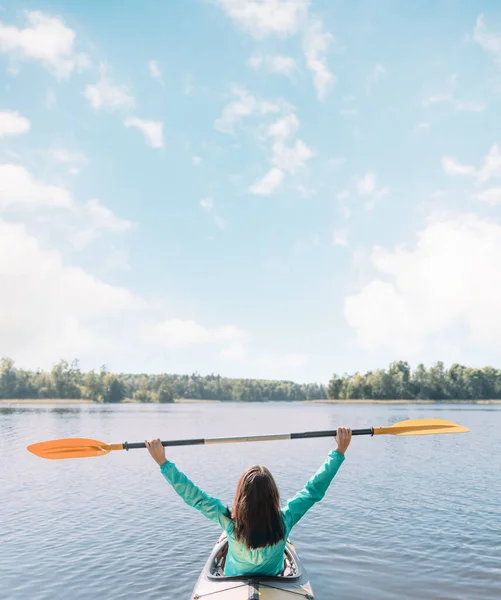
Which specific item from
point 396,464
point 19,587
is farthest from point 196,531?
point 396,464

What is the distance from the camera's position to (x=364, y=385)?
14100cm

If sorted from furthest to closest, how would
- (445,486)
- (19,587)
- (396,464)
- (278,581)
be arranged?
(396,464), (445,486), (19,587), (278,581)

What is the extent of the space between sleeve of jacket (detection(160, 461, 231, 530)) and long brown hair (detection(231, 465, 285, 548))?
0.64 ft

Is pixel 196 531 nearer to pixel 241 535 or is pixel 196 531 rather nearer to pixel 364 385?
pixel 241 535

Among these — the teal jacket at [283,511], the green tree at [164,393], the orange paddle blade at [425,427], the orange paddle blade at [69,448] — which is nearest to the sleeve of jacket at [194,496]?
the teal jacket at [283,511]

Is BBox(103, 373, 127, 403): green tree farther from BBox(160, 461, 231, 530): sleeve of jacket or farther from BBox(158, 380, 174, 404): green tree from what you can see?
BBox(160, 461, 231, 530): sleeve of jacket

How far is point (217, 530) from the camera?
13.1 metres

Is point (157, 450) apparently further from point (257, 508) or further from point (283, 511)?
point (283, 511)

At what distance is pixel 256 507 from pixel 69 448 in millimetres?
4092

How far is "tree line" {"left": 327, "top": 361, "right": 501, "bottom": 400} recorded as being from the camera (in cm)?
13662

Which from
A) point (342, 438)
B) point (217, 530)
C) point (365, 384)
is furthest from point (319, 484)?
point (365, 384)

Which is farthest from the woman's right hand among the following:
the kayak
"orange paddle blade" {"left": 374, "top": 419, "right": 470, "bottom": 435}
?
"orange paddle blade" {"left": 374, "top": 419, "right": 470, "bottom": 435}

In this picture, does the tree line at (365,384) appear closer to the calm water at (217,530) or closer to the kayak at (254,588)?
the calm water at (217,530)

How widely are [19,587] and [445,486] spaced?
45.6 feet
